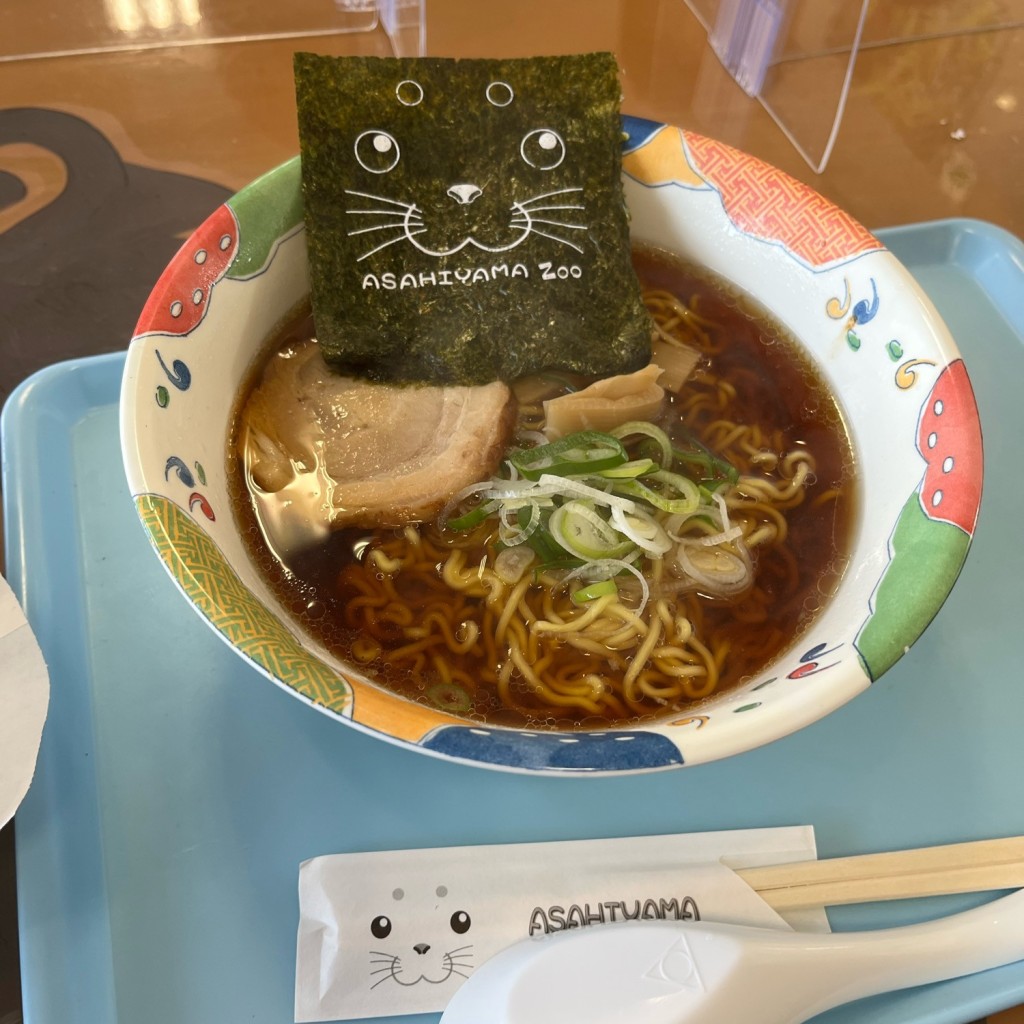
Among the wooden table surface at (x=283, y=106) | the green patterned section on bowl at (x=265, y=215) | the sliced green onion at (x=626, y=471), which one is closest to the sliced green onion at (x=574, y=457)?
the sliced green onion at (x=626, y=471)

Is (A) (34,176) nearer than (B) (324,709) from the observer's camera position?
No

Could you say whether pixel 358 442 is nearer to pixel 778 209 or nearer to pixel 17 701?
pixel 17 701

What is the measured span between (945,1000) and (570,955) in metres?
0.41

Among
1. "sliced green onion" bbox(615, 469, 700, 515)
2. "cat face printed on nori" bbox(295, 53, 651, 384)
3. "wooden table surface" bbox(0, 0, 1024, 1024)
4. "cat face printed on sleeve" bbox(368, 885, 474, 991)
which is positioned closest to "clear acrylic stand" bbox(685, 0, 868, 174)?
"wooden table surface" bbox(0, 0, 1024, 1024)

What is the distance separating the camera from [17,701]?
3.20ft

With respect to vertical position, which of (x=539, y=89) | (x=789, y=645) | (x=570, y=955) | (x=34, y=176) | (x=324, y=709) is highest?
(x=539, y=89)

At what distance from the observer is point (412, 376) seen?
4.21 feet

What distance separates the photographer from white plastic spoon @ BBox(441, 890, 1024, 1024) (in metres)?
0.79

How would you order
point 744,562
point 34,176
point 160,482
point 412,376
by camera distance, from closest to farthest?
point 160,482 < point 744,562 < point 412,376 < point 34,176

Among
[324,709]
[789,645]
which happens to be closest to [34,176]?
[324,709]

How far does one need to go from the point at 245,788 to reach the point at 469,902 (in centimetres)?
29

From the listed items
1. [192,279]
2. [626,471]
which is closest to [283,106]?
[192,279]

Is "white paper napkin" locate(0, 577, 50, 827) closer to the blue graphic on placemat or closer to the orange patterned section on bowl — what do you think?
the blue graphic on placemat

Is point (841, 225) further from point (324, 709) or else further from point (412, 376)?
point (324, 709)
